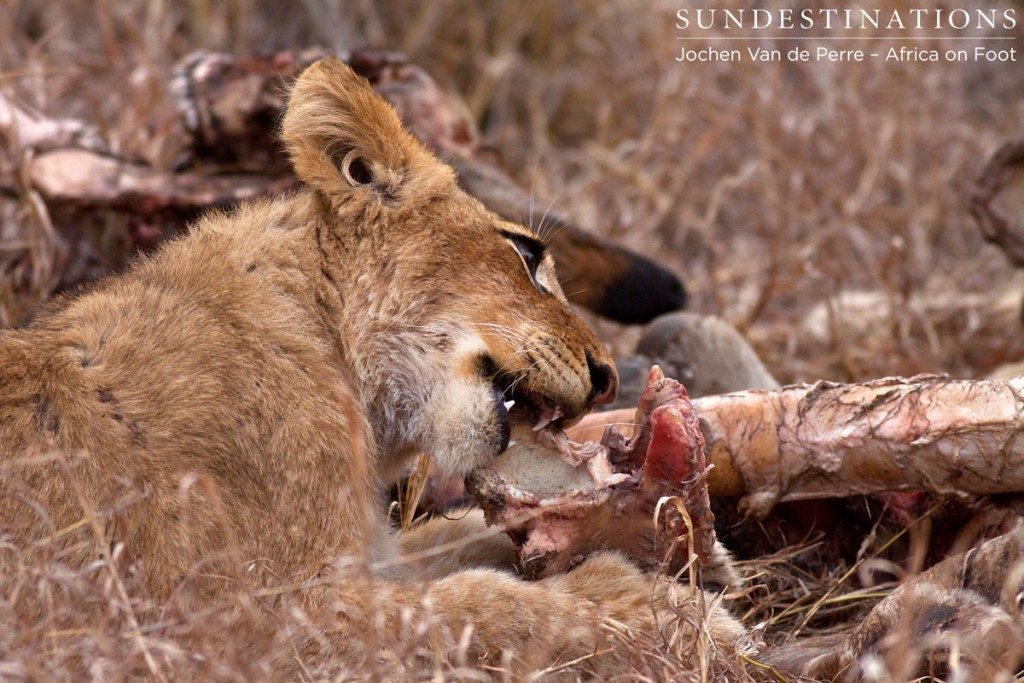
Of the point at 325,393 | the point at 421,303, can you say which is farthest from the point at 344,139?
the point at 325,393

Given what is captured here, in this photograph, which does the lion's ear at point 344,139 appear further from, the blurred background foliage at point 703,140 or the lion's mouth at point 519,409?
the blurred background foliage at point 703,140

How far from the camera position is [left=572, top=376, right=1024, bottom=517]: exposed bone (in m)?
3.12

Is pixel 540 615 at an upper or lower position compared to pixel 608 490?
lower

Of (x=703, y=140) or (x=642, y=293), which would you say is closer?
(x=642, y=293)

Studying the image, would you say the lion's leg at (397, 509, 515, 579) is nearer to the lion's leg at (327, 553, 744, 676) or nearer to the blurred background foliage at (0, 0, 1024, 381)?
the lion's leg at (327, 553, 744, 676)

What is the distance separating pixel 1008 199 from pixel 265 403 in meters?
3.82

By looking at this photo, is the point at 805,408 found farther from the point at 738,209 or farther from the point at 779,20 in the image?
the point at 779,20

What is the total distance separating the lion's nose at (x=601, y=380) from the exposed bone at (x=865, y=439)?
1.09 feet

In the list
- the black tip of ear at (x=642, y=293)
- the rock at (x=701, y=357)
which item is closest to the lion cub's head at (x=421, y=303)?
the rock at (x=701, y=357)

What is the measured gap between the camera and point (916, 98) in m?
7.81

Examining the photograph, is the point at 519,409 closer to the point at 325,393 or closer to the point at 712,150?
the point at 325,393

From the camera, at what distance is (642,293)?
5035 mm

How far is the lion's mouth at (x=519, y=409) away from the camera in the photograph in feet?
10.5

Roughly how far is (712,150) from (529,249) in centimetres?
493
